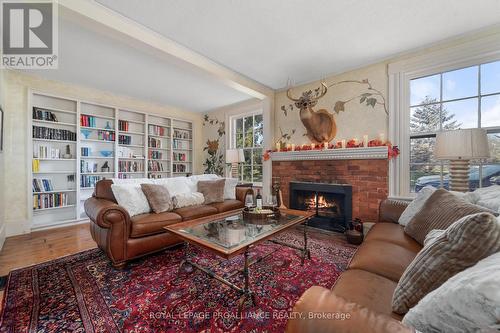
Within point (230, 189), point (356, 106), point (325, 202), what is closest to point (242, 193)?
point (230, 189)

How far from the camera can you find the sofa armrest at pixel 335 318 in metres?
0.60

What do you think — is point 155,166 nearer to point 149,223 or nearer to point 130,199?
point 130,199

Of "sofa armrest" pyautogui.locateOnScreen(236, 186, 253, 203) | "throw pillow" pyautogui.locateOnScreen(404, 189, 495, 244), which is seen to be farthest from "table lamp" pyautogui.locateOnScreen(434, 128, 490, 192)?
"sofa armrest" pyautogui.locateOnScreen(236, 186, 253, 203)

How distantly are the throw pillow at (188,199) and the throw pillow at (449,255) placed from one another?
8.14ft

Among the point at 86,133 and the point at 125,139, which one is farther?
the point at 125,139

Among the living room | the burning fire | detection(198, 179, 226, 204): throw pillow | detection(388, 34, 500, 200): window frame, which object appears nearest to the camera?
the living room

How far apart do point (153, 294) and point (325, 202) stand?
2675 millimetres

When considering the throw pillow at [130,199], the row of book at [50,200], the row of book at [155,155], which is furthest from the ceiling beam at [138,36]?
the row of book at [50,200]

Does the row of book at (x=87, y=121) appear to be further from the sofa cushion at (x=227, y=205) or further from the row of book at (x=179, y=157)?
the sofa cushion at (x=227, y=205)

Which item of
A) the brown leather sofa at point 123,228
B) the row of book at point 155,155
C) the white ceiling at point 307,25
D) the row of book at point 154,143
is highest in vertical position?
the white ceiling at point 307,25

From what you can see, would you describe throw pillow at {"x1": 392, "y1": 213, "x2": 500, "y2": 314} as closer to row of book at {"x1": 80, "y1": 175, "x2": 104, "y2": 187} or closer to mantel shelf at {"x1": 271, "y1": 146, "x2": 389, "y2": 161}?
mantel shelf at {"x1": 271, "y1": 146, "x2": 389, "y2": 161}

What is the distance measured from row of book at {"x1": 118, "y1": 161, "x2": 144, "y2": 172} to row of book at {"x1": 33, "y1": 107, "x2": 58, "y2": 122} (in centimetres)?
127

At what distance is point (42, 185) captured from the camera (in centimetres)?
344

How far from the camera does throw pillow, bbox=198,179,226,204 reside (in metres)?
3.21
